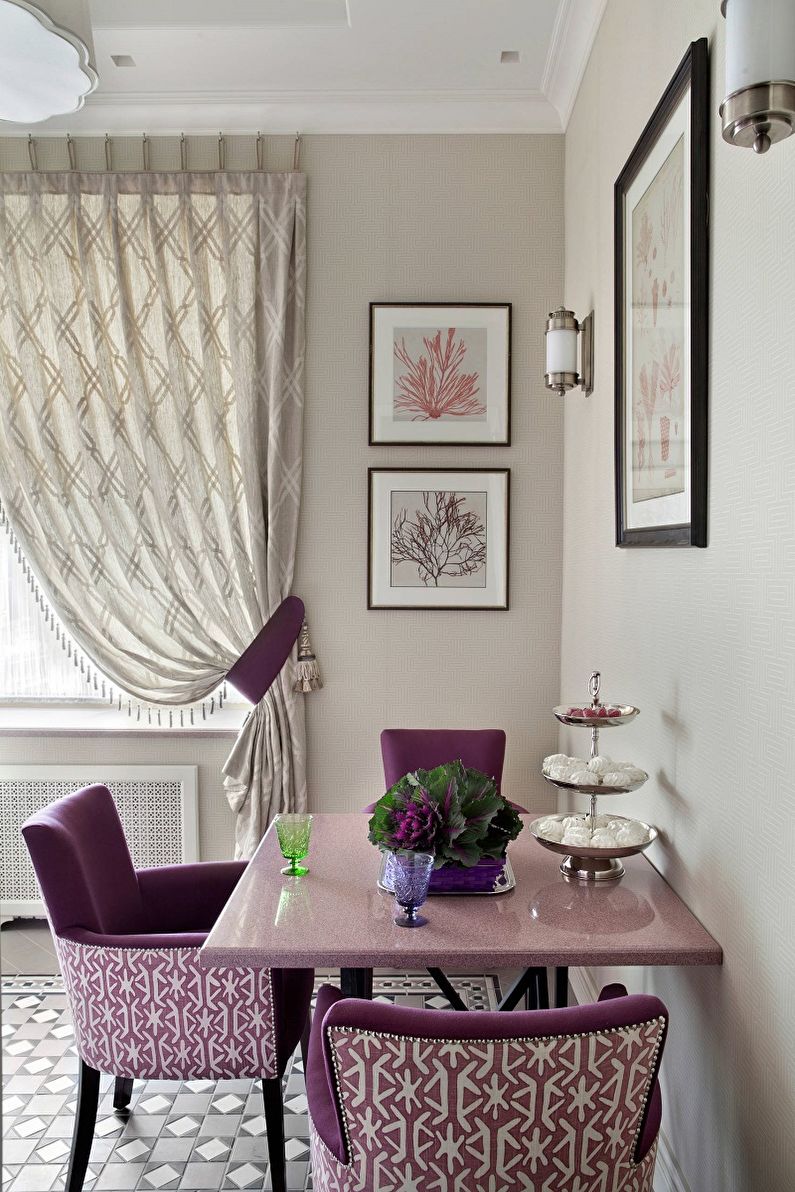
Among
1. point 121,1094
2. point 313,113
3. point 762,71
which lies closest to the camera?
point 762,71

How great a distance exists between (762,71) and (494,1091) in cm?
126

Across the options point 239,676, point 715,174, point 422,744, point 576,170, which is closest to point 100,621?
point 239,676

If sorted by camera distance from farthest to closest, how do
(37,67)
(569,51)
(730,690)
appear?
(569,51) < (37,67) < (730,690)

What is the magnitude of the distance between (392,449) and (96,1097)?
7.15 feet

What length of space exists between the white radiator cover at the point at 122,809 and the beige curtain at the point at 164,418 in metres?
0.23

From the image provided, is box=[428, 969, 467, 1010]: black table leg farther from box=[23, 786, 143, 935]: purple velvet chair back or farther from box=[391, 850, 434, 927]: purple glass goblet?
box=[23, 786, 143, 935]: purple velvet chair back

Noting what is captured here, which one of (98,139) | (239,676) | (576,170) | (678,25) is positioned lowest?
(239,676)

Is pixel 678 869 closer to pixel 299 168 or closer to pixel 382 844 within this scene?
pixel 382 844

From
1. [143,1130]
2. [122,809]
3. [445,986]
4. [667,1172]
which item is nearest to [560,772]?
[445,986]

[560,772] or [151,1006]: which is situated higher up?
[560,772]

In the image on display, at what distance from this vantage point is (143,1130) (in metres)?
2.32

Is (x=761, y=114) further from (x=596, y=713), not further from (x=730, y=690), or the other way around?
(x=596, y=713)

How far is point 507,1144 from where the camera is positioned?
3.99ft

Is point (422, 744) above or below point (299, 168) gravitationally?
below
